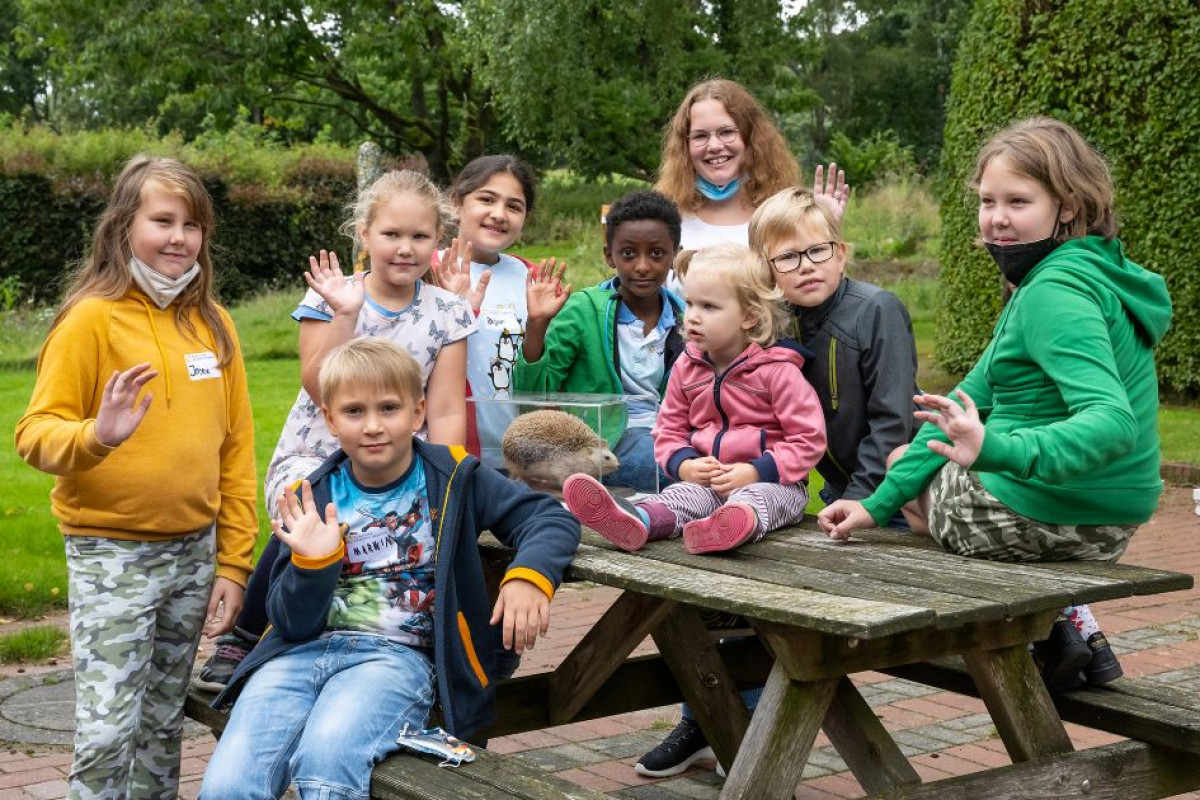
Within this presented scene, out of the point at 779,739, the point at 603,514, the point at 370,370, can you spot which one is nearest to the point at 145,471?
the point at 370,370

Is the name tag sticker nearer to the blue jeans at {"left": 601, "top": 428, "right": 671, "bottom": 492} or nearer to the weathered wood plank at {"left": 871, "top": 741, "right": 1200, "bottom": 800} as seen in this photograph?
the blue jeans at {"left": 601, "top": 428, "right": 671, "bottom": 492}

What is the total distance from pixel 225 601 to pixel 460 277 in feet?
4.02

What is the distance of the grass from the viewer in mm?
5742

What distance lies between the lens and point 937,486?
350 centimetres

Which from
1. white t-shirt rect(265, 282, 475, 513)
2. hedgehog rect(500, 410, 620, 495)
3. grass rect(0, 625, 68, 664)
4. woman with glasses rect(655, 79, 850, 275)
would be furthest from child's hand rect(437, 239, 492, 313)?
grass rect(0, 625, 68, 664)

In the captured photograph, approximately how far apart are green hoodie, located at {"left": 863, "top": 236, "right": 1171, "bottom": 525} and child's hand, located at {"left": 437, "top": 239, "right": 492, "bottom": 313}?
169 centimetres

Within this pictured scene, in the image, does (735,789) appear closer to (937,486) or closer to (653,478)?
(937,486)

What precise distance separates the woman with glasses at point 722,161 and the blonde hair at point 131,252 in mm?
1643

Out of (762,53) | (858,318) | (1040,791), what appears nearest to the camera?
(1040,791)

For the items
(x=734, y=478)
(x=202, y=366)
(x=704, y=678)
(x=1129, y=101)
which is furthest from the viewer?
(x=1129, y=101)

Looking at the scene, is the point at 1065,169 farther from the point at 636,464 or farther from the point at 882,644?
the point at 636,464

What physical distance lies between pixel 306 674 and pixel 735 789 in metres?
1.03

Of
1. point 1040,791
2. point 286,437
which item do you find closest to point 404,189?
point 286,437

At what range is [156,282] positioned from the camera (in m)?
3.74
